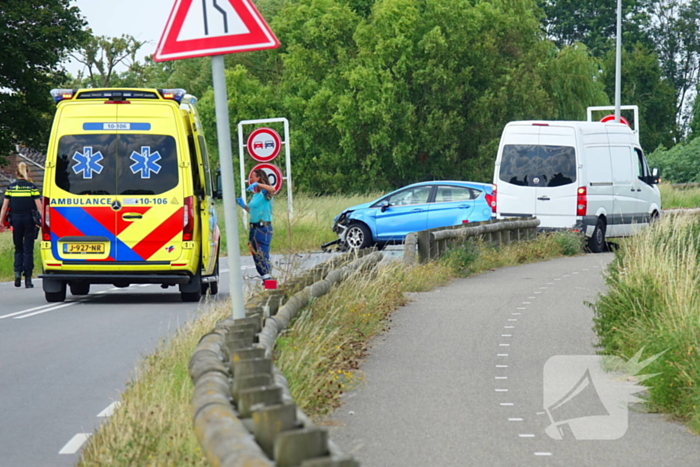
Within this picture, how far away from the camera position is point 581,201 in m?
24.2

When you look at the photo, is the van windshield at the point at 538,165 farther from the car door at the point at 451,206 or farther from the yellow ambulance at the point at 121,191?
the yellow ambulance at the point at 121,191

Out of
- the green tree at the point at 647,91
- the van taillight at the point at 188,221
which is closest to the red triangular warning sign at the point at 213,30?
the van taillight at the point at 188,221

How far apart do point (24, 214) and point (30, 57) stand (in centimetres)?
2696

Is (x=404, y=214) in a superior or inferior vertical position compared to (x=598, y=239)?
superior

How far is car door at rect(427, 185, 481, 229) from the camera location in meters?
26.6

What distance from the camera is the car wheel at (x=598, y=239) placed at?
974 inches

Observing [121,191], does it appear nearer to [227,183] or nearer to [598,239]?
[227,183]

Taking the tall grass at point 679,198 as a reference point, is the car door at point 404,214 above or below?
above

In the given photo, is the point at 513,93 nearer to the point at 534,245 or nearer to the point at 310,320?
the point at 534,245

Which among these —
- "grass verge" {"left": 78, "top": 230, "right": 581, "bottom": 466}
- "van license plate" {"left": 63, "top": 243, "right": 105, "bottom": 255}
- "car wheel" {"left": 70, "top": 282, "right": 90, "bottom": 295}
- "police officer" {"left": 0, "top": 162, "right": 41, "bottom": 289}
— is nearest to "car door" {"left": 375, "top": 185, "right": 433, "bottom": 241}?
"police officer" {"left": 0, "top": 162, "right": 41, "bottom": 289}

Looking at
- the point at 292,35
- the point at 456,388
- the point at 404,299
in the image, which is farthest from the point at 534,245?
the point at 292,35

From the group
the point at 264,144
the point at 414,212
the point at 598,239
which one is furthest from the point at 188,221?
the point at 414,212

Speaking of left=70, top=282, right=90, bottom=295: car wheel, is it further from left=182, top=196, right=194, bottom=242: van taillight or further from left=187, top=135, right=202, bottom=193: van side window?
left=187, top=135, right=202, bottom=193: van side window

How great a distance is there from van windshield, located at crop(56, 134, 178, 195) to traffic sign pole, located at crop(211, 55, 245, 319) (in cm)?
803
